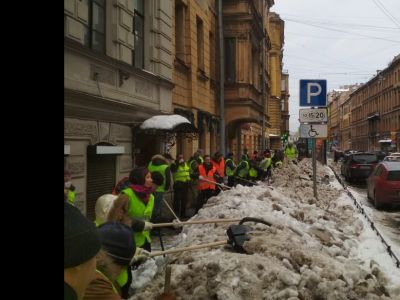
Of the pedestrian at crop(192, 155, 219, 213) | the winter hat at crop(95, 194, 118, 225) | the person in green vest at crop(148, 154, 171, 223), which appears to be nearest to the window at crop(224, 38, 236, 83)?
the pedestrian at crop(192, 155, 219, 213)

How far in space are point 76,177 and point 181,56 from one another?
9.18 metres

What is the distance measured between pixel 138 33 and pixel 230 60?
1050 cm

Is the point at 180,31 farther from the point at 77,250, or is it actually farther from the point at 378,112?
the point at 378,112

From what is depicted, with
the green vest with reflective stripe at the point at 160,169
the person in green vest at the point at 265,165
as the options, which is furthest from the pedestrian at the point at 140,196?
the person in green vest at the point at 265,165

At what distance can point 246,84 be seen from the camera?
22656mm

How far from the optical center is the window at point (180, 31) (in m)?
17.4

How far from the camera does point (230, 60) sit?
2327cm

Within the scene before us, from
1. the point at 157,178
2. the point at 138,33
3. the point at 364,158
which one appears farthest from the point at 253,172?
the point at 364,158

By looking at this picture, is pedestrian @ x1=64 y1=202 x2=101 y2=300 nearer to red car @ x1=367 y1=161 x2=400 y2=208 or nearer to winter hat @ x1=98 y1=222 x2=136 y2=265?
winter hat @ x1=98 y1=222 x2=136 y2=265

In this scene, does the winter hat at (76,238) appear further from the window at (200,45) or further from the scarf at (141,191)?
the window at (200,45)

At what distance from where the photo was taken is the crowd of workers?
1.92 metres

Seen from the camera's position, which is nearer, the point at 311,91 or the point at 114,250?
the point at 114,250
